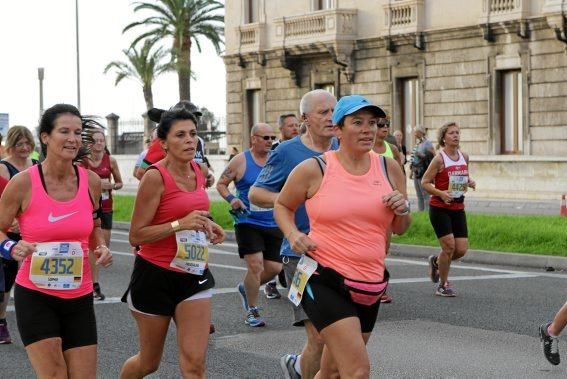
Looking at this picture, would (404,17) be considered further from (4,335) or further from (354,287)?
(354,287)

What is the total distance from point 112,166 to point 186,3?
3968 cm

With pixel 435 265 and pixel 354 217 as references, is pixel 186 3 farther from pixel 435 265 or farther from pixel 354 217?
pixel 354 217

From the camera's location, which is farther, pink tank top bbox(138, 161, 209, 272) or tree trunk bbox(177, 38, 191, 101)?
tree trunk bbox(177, 38, 191, 101)

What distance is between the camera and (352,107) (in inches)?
237

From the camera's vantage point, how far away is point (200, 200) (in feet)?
22.2

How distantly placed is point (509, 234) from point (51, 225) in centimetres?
1235

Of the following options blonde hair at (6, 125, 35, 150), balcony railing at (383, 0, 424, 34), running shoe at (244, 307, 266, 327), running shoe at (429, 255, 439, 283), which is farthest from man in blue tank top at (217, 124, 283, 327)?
balcony railing at (383, 0, 424, 34)

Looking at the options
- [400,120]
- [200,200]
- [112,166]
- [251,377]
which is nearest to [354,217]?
[200,200]

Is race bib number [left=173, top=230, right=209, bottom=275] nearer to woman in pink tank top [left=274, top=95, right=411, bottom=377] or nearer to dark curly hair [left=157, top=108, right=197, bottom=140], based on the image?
dark curly hair [left=157, top=108, right=197, bottom=140]

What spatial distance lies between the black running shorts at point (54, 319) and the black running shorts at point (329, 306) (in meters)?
1.06

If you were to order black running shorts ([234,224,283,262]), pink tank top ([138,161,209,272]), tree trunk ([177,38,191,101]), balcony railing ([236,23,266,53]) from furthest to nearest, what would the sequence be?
tree trunk ([177,38,191,101]) < balcony railing ([236,23,266,53]) < black running shorts ([234,224,283,262]) < pink tank top ([138,161,209,272])

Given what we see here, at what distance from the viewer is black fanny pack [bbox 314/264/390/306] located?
19.3 feet

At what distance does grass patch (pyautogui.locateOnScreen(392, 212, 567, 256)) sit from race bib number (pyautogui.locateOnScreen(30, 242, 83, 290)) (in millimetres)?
11039

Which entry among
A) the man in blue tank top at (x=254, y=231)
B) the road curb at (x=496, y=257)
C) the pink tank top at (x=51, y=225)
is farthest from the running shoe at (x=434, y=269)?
the pink tank top at (x=51, y=225)
